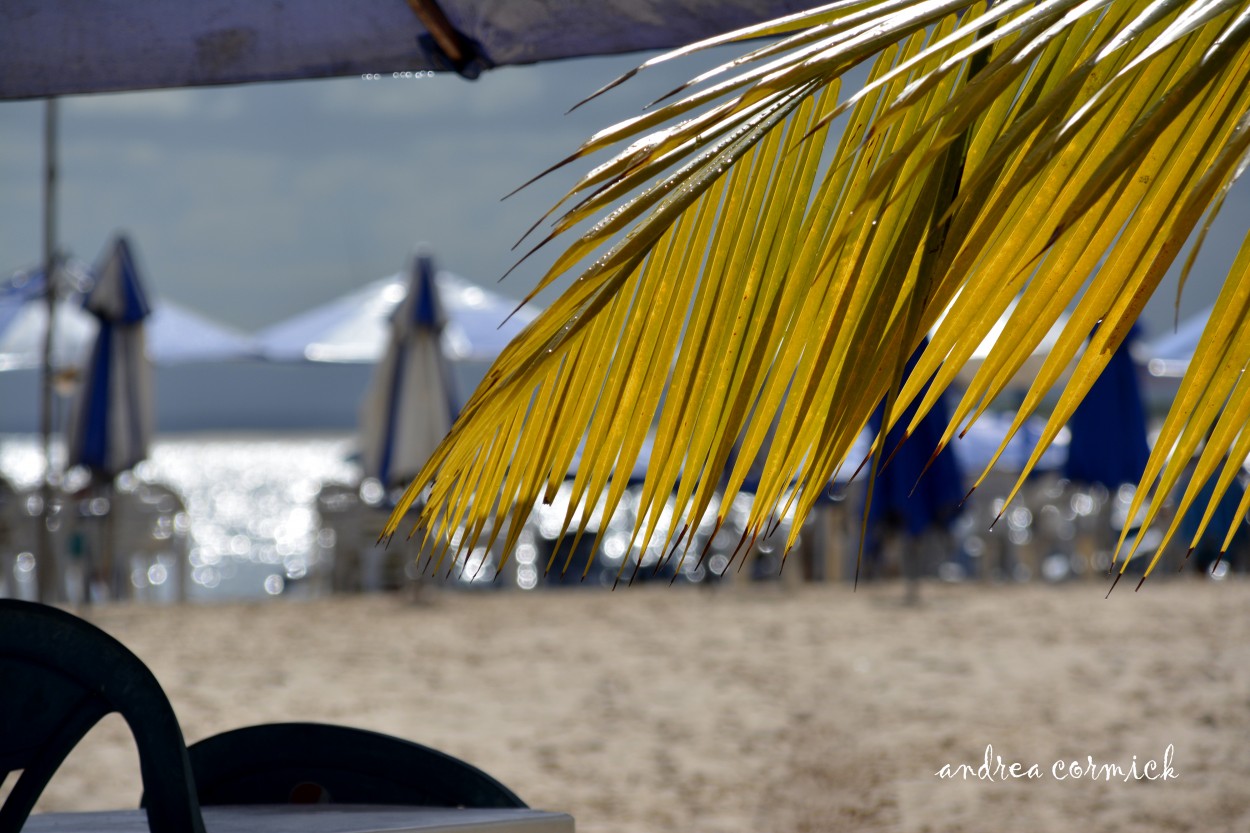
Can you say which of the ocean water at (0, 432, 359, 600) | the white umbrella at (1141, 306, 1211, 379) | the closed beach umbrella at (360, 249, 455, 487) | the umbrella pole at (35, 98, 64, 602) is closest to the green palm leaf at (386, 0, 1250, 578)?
the umbrella pole at (35, 98, 64, 602)

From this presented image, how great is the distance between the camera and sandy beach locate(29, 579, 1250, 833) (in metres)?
4.81

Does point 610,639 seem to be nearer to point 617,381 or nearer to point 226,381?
point 617,381

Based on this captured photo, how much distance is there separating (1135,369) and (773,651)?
4.58 metres

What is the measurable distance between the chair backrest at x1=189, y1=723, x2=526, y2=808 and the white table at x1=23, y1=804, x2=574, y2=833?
0.04 m

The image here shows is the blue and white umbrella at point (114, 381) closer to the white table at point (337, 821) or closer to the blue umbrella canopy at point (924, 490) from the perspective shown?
the blue umbrella canopy at point (924, 490)

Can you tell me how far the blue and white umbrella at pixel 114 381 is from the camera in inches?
432

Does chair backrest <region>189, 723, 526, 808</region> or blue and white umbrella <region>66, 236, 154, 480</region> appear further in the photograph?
blue and white umbrella <region>66, 236, 154, 480</region>

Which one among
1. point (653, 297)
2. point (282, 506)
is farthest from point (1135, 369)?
point (282, 506)

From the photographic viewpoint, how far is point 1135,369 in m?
10.7

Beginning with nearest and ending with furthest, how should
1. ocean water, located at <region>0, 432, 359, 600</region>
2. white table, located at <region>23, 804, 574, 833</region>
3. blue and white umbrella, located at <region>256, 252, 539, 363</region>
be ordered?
white table, located at <region>23, 804, 574, 833</region>, ocean water, located at <region>0, 432, 359, 600</region>, blue and white umbrella, located at <region>256, 252, 539, 363</region>

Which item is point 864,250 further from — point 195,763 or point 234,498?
point 234,498

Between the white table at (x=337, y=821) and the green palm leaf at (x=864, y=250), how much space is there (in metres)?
0.91

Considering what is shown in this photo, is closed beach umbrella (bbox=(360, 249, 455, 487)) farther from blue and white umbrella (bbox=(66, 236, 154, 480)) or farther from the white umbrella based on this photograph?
the white umbrella

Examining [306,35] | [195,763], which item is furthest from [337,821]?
[306,35]
